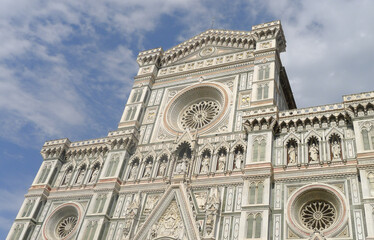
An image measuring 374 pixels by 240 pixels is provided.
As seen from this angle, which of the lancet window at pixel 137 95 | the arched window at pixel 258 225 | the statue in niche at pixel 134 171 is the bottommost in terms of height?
the arched window at pixel 258 225

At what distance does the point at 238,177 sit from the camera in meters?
21.7

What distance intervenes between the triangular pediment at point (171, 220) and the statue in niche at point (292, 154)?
19.4ft

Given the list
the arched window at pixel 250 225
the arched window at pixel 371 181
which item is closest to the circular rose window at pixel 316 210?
the arched window at pixel 371 181

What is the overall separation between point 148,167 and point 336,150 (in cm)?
1115

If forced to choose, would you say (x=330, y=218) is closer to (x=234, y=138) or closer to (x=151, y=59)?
(x=234, y=138)

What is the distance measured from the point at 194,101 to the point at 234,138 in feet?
18.8

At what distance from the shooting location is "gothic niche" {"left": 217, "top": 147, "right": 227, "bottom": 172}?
22741mm

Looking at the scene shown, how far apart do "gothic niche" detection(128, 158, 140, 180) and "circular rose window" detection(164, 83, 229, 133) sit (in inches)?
120

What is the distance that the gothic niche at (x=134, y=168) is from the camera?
2502 centimetres

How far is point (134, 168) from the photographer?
25.5 m

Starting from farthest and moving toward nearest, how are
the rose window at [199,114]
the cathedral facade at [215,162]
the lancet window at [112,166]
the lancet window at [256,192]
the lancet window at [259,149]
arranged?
the rose window at [199,114] < the lancet window at [112,166] < the lancet window at [259,149] < the lancet window at [256,192] < the cathedral facade at [215,162]

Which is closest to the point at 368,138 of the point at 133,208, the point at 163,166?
the point at 163,166

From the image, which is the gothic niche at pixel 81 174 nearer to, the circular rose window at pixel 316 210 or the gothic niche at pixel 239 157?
the gothic niche at pixel 239 157

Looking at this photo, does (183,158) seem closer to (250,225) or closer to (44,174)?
(250,225)
